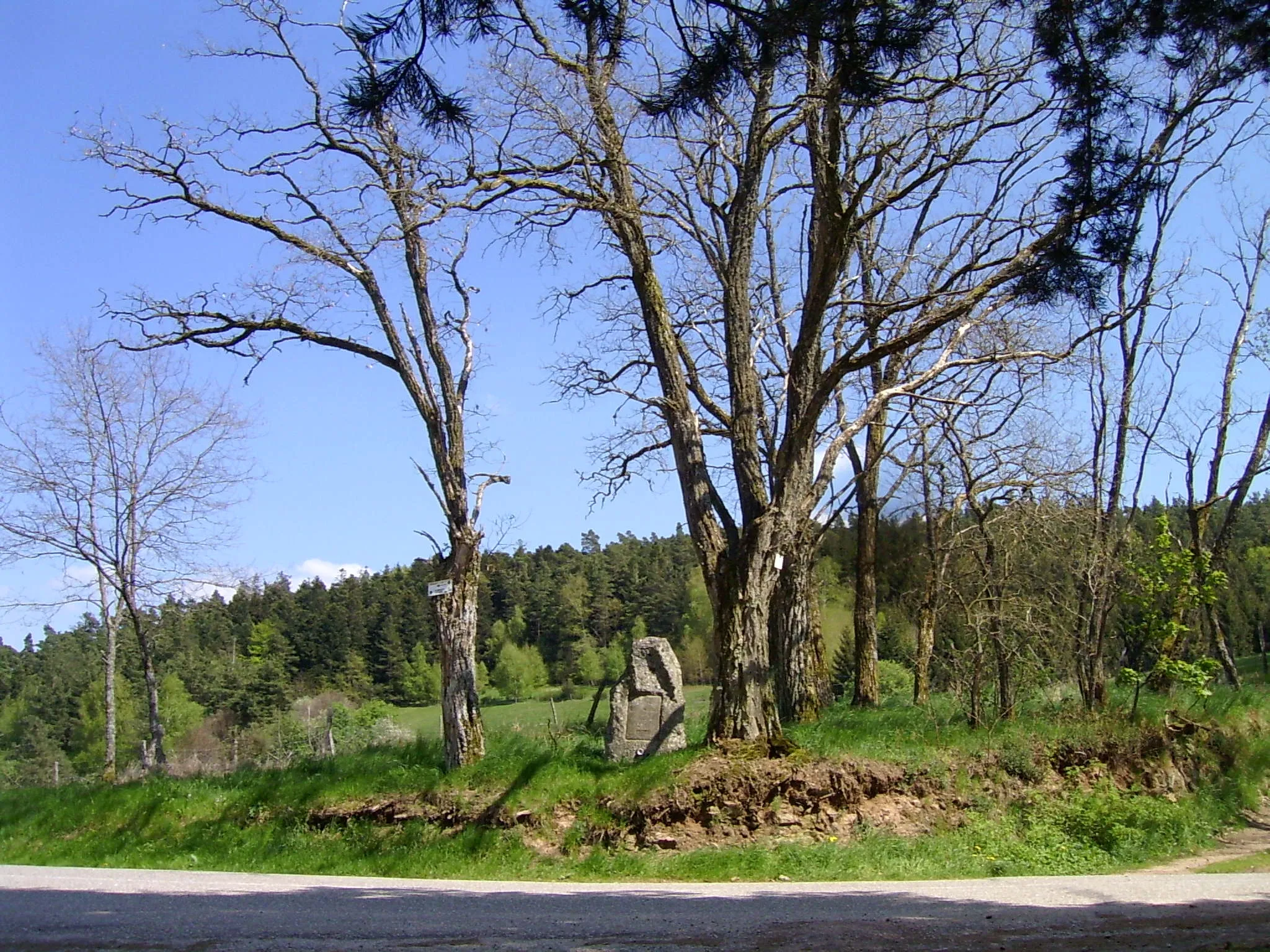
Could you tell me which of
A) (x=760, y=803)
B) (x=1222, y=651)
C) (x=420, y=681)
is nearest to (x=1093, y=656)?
(x=1222, y=651)

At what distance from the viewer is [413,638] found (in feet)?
228

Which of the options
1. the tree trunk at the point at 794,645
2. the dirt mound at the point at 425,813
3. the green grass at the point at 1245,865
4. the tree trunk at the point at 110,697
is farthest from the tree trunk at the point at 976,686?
the tree trunk at the point at 110,697

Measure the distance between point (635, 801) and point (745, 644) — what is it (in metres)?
2.15

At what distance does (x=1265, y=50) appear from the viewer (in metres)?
6.41

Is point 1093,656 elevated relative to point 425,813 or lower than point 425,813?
elevated

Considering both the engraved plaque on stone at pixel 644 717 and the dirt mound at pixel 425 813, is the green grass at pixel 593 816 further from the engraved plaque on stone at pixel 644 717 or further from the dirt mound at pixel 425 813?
the engraved plaque on stone at pixel 644 717

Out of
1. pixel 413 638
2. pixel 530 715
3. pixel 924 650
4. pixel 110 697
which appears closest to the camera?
pixel 110 697

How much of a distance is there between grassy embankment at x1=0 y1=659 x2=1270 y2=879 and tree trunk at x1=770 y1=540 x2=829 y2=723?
0.50m

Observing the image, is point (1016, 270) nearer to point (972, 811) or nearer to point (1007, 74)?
point (1007, 74)

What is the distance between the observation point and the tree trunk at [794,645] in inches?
606

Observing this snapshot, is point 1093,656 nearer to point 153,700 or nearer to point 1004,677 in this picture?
point 1004,677

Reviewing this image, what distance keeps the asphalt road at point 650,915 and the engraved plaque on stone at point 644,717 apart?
3.23 m

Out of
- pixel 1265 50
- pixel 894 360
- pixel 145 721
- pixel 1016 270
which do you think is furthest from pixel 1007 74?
pixel 145 721

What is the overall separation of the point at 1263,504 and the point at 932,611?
43.4 m
